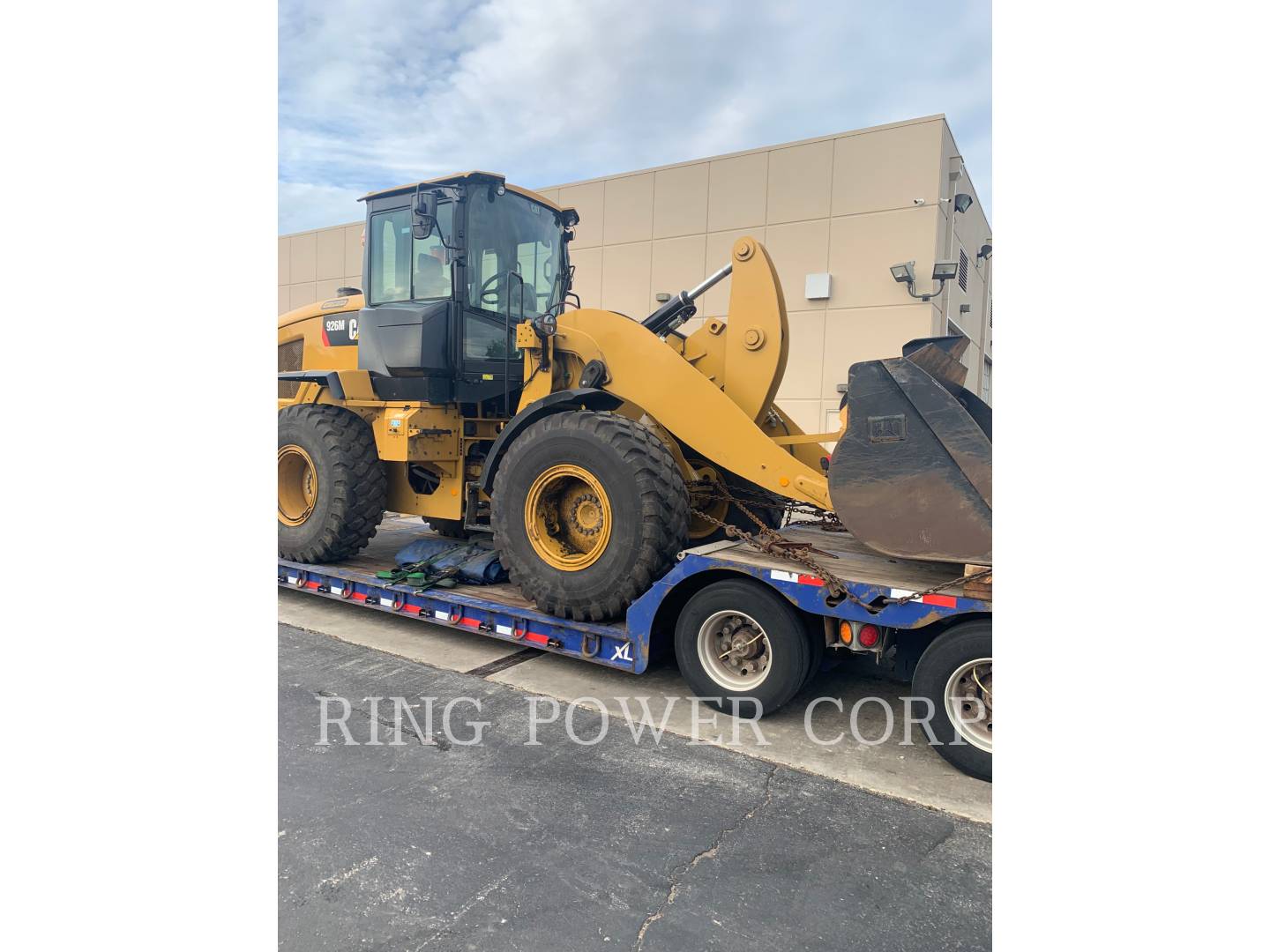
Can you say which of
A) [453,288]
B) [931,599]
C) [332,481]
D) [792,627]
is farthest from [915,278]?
[931,599]

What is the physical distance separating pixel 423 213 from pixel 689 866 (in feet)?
15.4

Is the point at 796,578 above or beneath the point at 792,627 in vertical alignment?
above

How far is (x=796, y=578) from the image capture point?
12.8ft

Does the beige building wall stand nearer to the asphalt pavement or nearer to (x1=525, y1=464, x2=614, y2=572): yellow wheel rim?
(x1=525, y1=464, x2=614, y2=572): yellow wheel rim

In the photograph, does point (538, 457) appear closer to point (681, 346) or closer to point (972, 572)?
point (681, 346)

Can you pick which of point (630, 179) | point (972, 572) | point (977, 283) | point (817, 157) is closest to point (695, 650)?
point (972, 572)

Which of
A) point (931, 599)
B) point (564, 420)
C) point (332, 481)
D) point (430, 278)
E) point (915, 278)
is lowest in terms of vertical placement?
point (931, 599)

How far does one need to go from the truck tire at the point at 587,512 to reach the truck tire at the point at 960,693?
161 centimetres

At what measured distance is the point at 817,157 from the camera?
13.4m

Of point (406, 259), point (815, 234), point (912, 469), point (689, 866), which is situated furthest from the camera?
point (815, 234)

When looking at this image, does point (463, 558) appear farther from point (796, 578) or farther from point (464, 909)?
point (464, 909)

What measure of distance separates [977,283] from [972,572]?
15349mm

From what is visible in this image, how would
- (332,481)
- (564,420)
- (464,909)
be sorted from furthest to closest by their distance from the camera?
(332,481) → (564,420) → (464,909)

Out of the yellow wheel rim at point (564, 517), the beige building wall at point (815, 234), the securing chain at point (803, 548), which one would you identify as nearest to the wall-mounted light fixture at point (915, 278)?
the beige building wall at point (815, 234)
